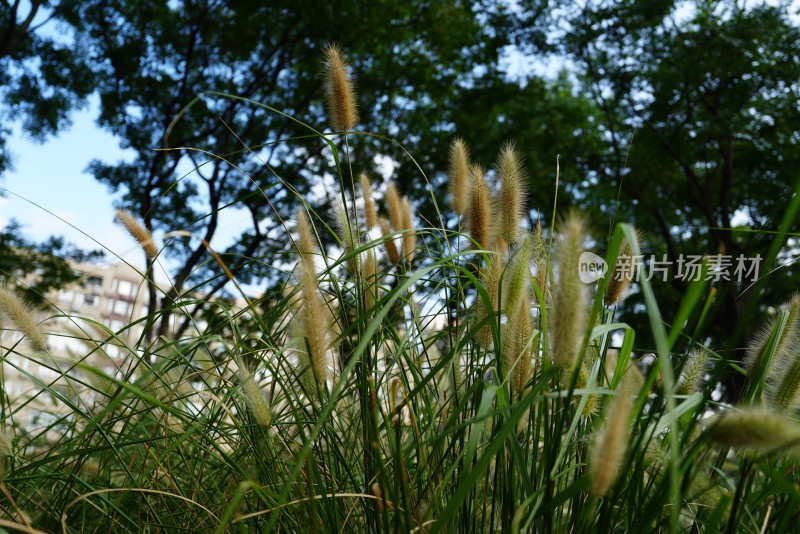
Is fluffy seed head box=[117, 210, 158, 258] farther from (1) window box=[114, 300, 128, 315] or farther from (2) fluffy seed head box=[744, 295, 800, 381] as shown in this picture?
(1) window box=[114, 300, 128, 315]

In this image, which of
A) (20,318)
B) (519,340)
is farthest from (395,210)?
(20,318)

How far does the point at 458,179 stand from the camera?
1376 millimetres

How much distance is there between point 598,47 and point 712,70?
1.66 metres

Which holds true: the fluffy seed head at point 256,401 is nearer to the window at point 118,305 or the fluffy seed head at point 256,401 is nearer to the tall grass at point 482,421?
the tall grass at point 482,421

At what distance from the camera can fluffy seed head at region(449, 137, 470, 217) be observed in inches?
52.6

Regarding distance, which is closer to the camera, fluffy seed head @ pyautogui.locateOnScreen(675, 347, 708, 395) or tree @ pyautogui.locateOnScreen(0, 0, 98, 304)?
fluffy seed head @ pyautogui.locateOnScreen(675, 347, 708, 395)

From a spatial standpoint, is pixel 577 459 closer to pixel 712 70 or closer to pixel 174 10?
pixel 712 70

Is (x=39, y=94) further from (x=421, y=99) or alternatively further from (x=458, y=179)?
(x=458, y=179)

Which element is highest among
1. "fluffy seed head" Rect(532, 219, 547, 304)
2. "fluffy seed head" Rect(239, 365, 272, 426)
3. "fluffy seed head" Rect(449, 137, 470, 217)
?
"fluffy seed head" Rect(449, 137, 470, 217)

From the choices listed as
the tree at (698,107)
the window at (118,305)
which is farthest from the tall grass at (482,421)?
the tree at (698,107)

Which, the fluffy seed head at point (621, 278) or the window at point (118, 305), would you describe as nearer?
the fluffy seed head at point (621, 278)

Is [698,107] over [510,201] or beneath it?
over

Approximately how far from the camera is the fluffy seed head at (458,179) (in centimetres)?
133

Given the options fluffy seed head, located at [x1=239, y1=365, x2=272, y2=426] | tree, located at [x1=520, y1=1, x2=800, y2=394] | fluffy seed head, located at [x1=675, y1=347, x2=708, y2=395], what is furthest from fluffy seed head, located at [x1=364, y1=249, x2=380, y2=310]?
tree, located at [x1=520, y1=1, x2=800, y2=394]
